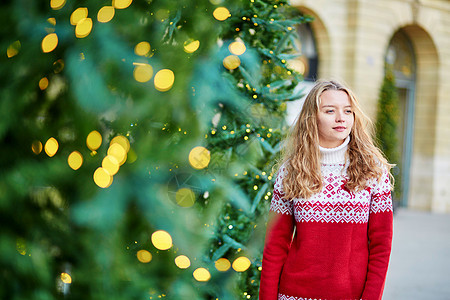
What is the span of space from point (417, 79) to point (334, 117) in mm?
12356

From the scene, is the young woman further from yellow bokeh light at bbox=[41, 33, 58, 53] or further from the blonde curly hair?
yellow bokeh light at bbox=[41, 33, 58, 53]

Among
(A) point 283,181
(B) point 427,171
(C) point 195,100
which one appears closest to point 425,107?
(B) point 427,171

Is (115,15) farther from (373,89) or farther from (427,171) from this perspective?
(427,171)

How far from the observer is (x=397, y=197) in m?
11.9

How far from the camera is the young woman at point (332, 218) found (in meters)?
1.84

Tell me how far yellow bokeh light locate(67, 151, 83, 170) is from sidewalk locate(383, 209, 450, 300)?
4976mm

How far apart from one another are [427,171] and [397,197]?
1624 mm

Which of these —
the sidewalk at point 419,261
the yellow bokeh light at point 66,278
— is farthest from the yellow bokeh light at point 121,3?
the sidewalk at point 419,261

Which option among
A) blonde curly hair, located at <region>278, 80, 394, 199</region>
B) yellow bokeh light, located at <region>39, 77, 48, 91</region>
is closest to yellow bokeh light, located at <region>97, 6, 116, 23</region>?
yellow bokeh light, located at <region>39, 77, 48, 91</region>

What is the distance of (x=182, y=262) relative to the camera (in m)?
0.68

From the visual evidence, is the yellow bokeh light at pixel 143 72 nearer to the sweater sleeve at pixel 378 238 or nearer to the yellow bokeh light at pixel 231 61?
the yellow bokeh light at pixel 231 61

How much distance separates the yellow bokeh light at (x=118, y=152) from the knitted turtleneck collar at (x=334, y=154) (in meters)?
1.40

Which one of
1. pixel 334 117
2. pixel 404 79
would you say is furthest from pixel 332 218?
pixel 404 79

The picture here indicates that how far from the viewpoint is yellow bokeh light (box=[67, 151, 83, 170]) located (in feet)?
2.05
